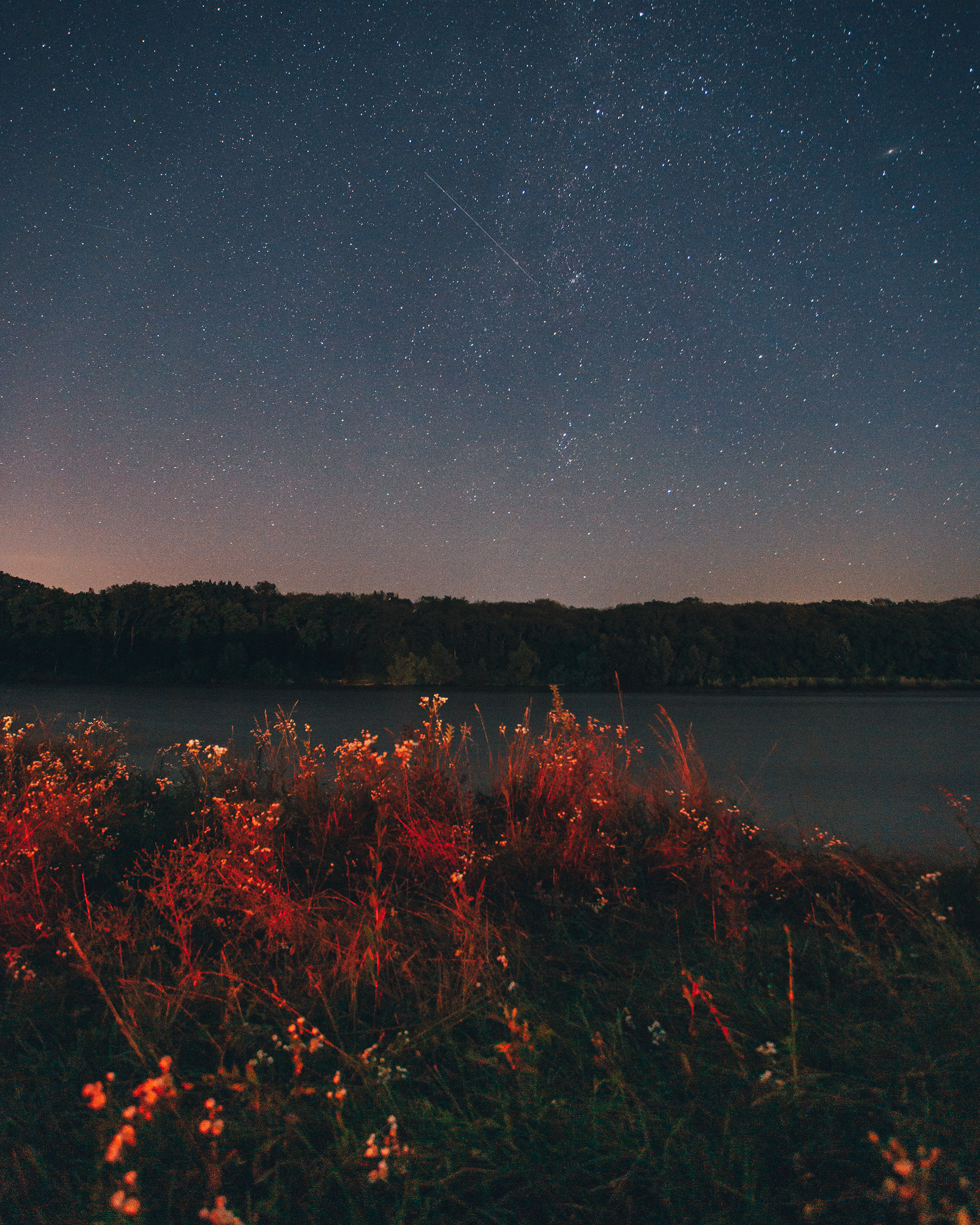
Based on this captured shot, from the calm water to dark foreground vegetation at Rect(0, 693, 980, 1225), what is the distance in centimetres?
112

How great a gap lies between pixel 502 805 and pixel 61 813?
261cm

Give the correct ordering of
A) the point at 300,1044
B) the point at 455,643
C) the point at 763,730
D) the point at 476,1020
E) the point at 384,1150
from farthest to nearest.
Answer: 1. the point at 455,643
2. the point at 763,730
3. the point at 476,1020
4. the point at 300,1044
5. the point at 384,1150

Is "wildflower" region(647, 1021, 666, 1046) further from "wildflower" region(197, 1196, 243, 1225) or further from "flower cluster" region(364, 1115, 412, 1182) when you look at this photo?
"wildflower" region(197, 1196, 243, 1225)

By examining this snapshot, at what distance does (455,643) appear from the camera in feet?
59.7

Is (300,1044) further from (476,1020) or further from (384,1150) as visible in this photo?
(476,1020)

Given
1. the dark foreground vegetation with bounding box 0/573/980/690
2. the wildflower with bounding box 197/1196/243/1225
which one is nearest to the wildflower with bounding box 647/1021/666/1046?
the wildflower with bounding box 197/1196/243/1225

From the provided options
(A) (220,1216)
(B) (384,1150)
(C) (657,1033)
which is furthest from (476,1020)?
(A) (220,1216)

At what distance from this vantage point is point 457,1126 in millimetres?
1762

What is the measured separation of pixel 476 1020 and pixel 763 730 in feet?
29.1

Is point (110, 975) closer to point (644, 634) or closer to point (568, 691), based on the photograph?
point (568, 691)

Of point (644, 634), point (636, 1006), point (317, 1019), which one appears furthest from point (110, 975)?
point (644, 634)

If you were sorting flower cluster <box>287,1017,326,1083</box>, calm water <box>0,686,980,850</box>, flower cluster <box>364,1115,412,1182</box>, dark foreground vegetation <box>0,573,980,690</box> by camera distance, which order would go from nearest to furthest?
flower cluster <box>364,1115,412,1182</box> → flower cluster <box>287,1017,326,1083</box> → calm water <box>0,686,980,850</box> → dark foreground vegetation <box>0,573,980,690</box>

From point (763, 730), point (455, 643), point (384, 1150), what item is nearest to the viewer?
point (384, 1150)

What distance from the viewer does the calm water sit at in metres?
5.23
